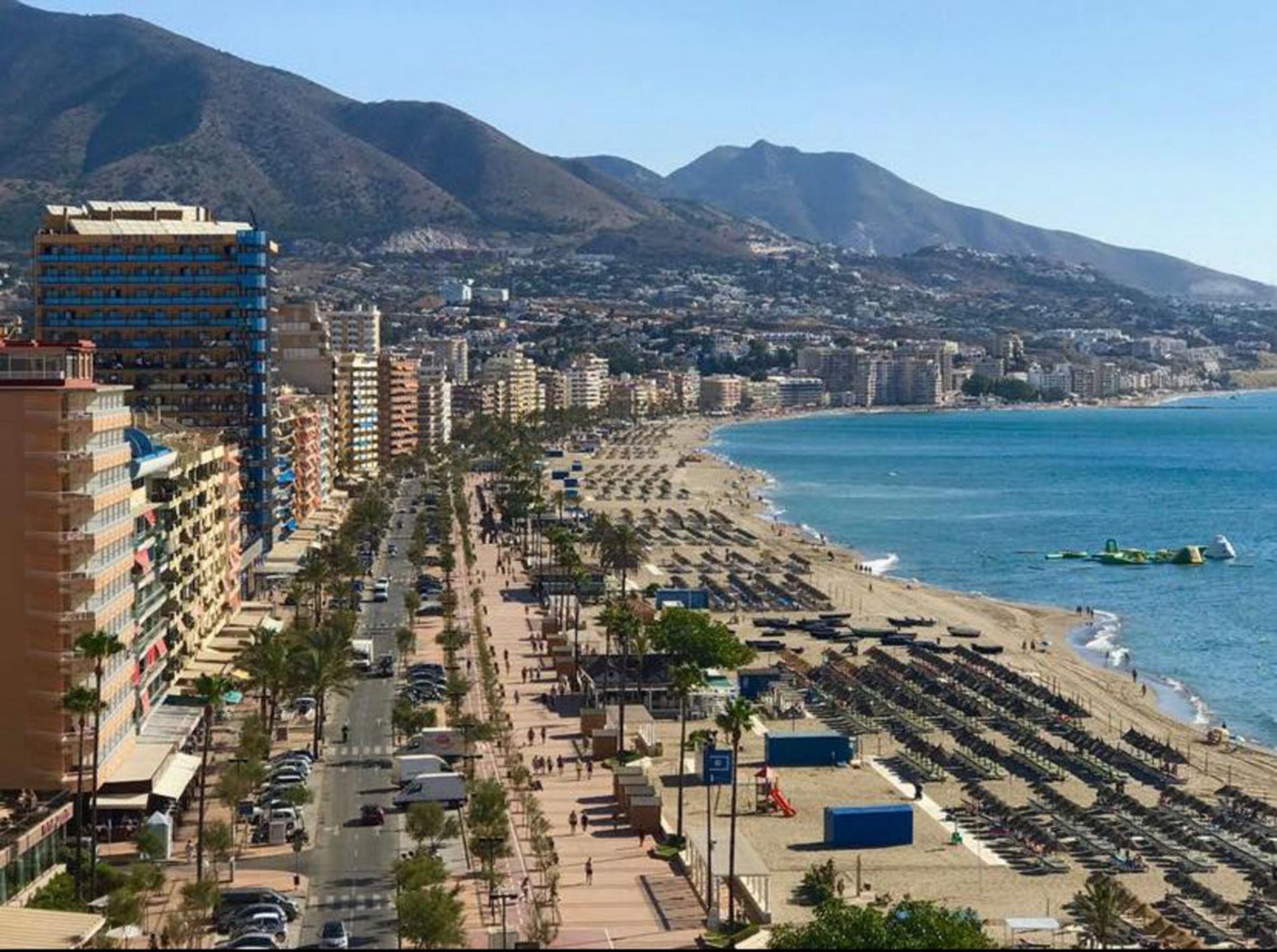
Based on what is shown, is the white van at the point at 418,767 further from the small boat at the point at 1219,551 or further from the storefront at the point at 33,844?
the small boat at the point at 1219,551

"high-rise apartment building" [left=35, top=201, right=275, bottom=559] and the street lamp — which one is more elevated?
"high-rise apartment building" [left=35, top=201, right=275, bottom=559]

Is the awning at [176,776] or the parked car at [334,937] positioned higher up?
the awning at [176,776]

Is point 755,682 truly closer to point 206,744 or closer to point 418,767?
point 418,767

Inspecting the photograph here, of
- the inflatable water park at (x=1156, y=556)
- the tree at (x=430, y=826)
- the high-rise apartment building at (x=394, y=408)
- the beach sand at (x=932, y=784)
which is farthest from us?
the high-rise apartment building at (x=394, y=408)

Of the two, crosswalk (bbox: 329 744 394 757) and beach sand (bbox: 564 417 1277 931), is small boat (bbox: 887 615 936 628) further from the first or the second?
crosswalk (bbox: 329 744 394 757)

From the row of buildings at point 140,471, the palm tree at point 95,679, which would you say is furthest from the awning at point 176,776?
the palm tree at point 95,679

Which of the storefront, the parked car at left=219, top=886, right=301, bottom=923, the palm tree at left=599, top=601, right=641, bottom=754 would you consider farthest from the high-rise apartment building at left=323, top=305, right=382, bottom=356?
the parked car at left=219, top=886, right=301, bottom=923
